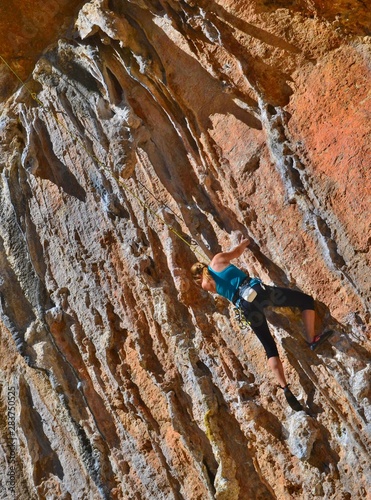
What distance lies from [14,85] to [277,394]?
5.33 m

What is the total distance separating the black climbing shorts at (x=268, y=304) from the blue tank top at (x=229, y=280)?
0.48 feet

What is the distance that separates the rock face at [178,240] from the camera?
5.73m

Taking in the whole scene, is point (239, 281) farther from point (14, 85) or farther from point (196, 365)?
point (14, 85)

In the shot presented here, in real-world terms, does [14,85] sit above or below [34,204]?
above

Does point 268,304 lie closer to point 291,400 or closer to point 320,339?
point 320,339

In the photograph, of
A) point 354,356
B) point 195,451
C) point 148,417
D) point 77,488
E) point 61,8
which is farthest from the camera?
point 61,8

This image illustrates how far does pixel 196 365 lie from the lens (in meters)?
6.59

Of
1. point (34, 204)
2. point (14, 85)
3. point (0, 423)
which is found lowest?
point (0, 423)

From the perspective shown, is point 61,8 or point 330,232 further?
point 61,8

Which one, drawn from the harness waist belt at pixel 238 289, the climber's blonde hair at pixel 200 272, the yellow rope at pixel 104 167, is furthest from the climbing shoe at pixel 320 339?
the yellow rope at pixel 104 167

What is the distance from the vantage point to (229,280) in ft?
18.7

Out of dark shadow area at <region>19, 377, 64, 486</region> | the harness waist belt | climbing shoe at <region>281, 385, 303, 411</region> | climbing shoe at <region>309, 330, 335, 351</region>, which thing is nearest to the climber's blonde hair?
the harness waist belt

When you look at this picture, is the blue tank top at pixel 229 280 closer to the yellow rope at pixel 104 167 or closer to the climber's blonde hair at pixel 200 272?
the climber's blonde hair at pixel 200 272

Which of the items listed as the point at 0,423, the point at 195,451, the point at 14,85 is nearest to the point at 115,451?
the point at 195,451
